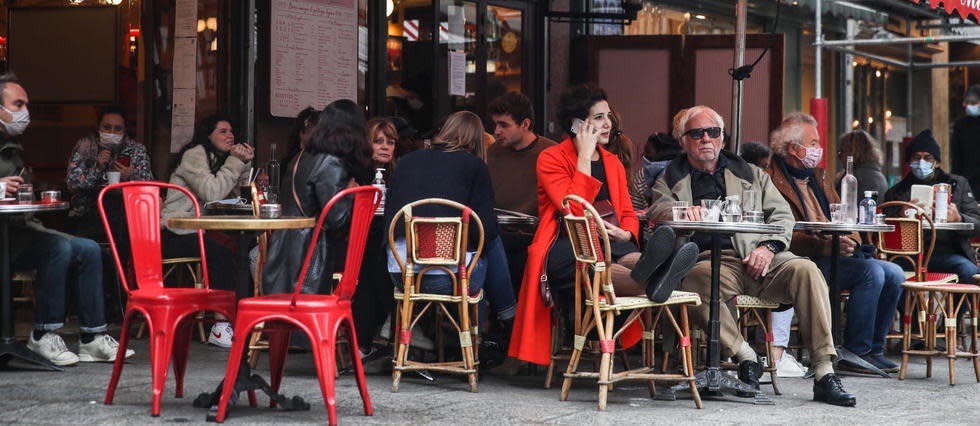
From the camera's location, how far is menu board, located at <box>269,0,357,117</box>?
30.4 ft

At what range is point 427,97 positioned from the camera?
10516mm

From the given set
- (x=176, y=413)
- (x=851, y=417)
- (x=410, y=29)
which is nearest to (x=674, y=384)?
(x=851, y=417)

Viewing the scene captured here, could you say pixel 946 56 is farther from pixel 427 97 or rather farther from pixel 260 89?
pixel 260 89

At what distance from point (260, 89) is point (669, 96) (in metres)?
3.94

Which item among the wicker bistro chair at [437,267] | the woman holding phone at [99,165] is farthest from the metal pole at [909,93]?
the wicker bistro chair at [437,267]

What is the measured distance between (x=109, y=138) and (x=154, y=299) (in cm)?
363

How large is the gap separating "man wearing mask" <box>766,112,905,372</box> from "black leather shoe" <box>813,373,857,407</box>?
1081 mm

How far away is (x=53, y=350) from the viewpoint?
22.8 feet

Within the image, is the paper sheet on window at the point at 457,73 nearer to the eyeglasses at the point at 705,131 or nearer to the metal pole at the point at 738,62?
the metal pole at the point at 738,62

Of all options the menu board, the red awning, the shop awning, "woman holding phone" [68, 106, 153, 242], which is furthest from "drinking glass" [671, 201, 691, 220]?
the shop awning

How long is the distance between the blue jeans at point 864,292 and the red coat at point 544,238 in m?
1.66

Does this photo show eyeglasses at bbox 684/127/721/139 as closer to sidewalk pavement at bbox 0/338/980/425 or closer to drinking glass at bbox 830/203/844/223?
drinking glass at bbox 830/203/844/223

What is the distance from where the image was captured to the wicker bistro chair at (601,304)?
19.6 feet

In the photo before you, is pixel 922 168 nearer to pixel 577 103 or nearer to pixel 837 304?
pixel 837 304
